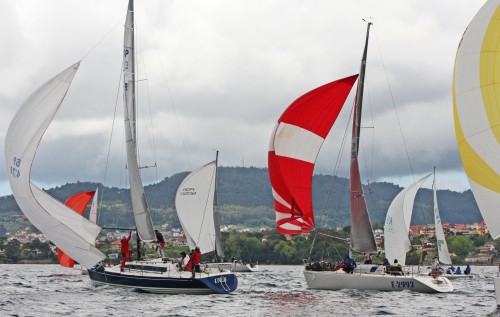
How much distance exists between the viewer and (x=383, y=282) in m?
38.7

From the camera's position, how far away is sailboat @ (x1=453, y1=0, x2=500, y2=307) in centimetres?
2591

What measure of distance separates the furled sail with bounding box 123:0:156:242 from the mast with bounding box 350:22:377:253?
994cm

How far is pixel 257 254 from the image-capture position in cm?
13000

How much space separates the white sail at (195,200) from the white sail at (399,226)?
11793mm

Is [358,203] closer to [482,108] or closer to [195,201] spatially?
[482,108]

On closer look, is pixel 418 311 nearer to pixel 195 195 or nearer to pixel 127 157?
pixel 127 157

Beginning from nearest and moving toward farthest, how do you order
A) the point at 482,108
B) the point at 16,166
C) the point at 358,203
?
the point at 482,108, the point at 16,166, the point at 358,203

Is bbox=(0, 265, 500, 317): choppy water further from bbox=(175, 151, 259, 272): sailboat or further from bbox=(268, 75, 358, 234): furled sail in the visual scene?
bbox=(175, 151, 259, 272): sailboat

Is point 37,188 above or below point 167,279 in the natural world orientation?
above

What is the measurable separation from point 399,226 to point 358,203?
674cm

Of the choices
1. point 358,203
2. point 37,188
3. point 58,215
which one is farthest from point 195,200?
point 58,215

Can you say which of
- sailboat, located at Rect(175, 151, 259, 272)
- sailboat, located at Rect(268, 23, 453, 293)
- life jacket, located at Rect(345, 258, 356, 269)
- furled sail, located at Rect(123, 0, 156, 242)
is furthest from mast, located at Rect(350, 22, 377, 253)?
sailboat, located at Rect(175, 151, 259, 272)

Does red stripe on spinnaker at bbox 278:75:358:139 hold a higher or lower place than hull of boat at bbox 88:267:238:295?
higher

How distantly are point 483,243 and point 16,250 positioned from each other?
80.0m
